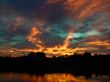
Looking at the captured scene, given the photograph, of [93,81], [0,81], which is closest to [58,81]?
[93,81]

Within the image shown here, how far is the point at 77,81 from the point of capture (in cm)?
10319

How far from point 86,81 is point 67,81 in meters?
5.72

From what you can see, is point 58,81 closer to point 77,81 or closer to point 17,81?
point 77,81

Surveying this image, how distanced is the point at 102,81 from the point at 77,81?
8040 millimetres

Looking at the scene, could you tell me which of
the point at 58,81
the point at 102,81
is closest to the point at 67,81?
the point at 58,81

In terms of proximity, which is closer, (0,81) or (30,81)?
(0,81)

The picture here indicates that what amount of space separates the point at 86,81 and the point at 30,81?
55.8ft

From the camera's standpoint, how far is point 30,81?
10388cm

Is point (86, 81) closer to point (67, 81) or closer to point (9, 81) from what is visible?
point (67, 81)

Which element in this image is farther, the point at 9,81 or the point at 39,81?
the point at 39,81

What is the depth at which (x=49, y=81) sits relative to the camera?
103 metres

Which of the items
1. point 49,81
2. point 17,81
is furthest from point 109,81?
point 17,81

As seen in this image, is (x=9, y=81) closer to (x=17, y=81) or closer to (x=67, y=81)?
(x=17, y=81)

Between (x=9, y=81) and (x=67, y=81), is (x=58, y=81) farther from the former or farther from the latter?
(x=9, y=81)
